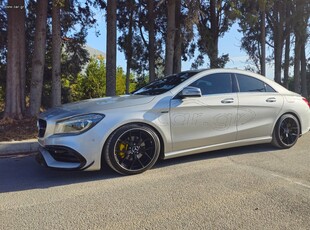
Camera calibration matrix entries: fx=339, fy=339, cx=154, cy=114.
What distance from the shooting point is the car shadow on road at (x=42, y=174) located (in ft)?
15.3

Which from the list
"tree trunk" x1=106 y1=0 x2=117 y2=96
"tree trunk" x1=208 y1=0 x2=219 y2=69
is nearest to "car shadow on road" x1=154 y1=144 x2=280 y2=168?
"tree trunk" x1=106 y1=0 x2=117 y2=96

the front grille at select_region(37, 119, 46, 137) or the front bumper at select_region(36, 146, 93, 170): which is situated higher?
the front grille at select_region(37, 119, 46, 137)

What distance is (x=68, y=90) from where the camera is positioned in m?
20.8

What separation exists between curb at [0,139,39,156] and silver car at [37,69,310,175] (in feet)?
7.11

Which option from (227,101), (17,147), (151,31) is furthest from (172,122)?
A: (151,31)

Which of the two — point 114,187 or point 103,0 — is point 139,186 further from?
point 103,0

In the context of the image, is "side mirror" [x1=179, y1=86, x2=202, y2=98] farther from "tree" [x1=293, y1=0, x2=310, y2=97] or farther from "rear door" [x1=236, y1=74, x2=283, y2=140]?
"tree" [x1=293, y1=0, x2=310, y2=97]

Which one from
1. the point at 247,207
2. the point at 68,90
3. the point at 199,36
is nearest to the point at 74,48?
the point at 68,90

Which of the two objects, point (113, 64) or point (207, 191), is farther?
point (113, 64)

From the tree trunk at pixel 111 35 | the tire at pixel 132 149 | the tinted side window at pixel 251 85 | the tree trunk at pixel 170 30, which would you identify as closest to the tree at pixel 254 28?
the tree trunk at pixel 170 30

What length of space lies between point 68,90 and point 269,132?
16.5 metres

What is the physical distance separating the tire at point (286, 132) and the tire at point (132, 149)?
2612 millimetres

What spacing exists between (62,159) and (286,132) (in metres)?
4.22

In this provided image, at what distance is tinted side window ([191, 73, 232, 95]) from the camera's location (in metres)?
5.67
